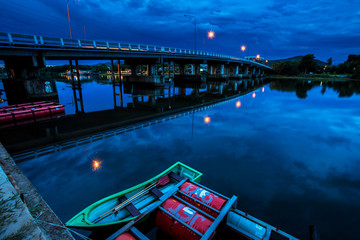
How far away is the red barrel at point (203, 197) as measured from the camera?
5.79 m

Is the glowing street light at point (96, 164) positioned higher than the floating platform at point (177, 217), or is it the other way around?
the floating platform at point (177, 217)

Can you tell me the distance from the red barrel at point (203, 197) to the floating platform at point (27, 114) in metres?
18.9

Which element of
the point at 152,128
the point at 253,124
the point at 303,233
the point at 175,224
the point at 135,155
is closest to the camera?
the point at 175,224

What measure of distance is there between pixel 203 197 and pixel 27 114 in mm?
19961

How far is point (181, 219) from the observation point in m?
5.22

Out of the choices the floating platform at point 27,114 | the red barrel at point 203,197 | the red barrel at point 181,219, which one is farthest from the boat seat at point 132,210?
the floating platform at point 27,114

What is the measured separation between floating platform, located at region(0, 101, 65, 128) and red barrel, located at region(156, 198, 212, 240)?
18977 mm

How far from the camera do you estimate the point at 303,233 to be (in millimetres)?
5961

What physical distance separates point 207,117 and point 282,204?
1408 centimetres

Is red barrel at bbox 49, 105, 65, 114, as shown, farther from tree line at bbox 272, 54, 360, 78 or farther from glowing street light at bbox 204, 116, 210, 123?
tree line at bbox 272, 54, 360, 78

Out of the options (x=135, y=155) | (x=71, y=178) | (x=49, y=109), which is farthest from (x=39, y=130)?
(x=135, y=155)

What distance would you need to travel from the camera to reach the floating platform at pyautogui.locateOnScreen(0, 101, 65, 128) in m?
15.9

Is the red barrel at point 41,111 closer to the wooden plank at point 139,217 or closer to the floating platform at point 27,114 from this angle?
the floating platform at point 27,114

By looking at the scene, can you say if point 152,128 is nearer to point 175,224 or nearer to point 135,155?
point 135,155
